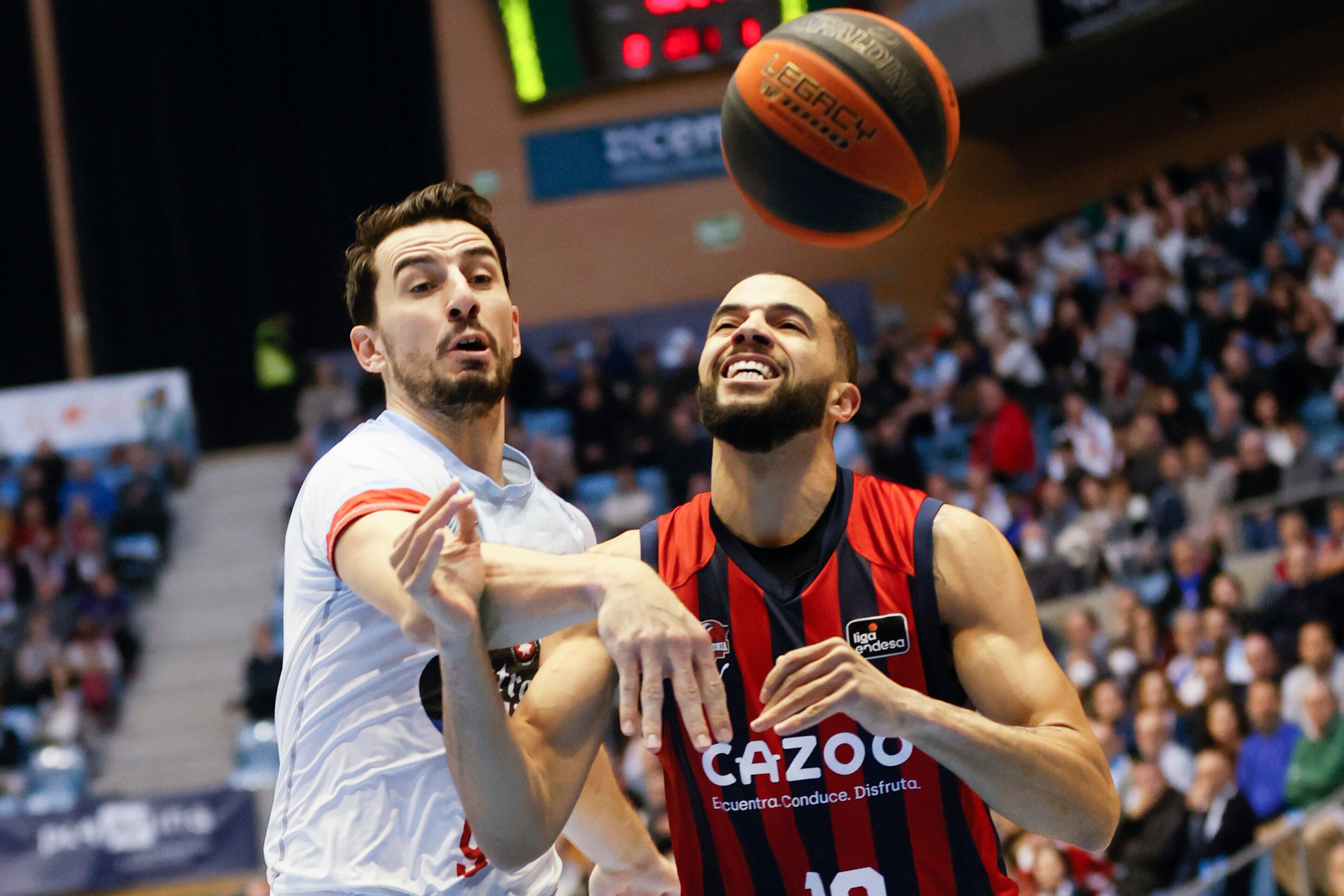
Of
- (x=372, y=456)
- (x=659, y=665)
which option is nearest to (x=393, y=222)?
(x=372, y=456)

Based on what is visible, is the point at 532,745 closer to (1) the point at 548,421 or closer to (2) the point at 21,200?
(1) the point at 548,421

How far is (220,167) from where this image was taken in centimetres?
1789

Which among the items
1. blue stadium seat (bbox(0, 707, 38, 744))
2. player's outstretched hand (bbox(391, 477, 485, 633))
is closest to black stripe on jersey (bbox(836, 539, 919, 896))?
player's outstretched hand (bbox(391, 477, 485, 633))

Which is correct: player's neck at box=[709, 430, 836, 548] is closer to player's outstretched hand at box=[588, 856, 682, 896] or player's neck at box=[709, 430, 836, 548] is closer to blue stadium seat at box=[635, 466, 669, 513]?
player's outstretched hand at box=[588, 856, 682, 896]

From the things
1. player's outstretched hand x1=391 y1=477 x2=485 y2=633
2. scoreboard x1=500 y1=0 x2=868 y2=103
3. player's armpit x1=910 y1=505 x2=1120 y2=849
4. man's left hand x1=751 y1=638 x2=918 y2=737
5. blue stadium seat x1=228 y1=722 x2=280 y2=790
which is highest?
scoreboard x1=500 y1=0 x2=868 y2=103

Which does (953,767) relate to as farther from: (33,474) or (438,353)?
(33,474)

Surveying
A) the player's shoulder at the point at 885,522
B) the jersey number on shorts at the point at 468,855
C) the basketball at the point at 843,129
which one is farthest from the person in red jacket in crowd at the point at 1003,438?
the jersey number on shorts at the point at 468,855

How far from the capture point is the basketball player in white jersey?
2.61m

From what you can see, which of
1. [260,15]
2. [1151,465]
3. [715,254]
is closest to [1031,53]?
[715,254]

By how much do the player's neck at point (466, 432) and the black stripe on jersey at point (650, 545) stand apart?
1.24 feet

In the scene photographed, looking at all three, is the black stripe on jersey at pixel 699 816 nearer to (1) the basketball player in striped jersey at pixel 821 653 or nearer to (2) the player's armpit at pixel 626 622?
(1) the basketball player in striped jersey at pixel 821 653

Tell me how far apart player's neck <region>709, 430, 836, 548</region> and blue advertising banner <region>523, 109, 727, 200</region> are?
14392 millimetres

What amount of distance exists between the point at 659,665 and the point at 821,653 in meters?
0.29

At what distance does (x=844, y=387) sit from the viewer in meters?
3.44
